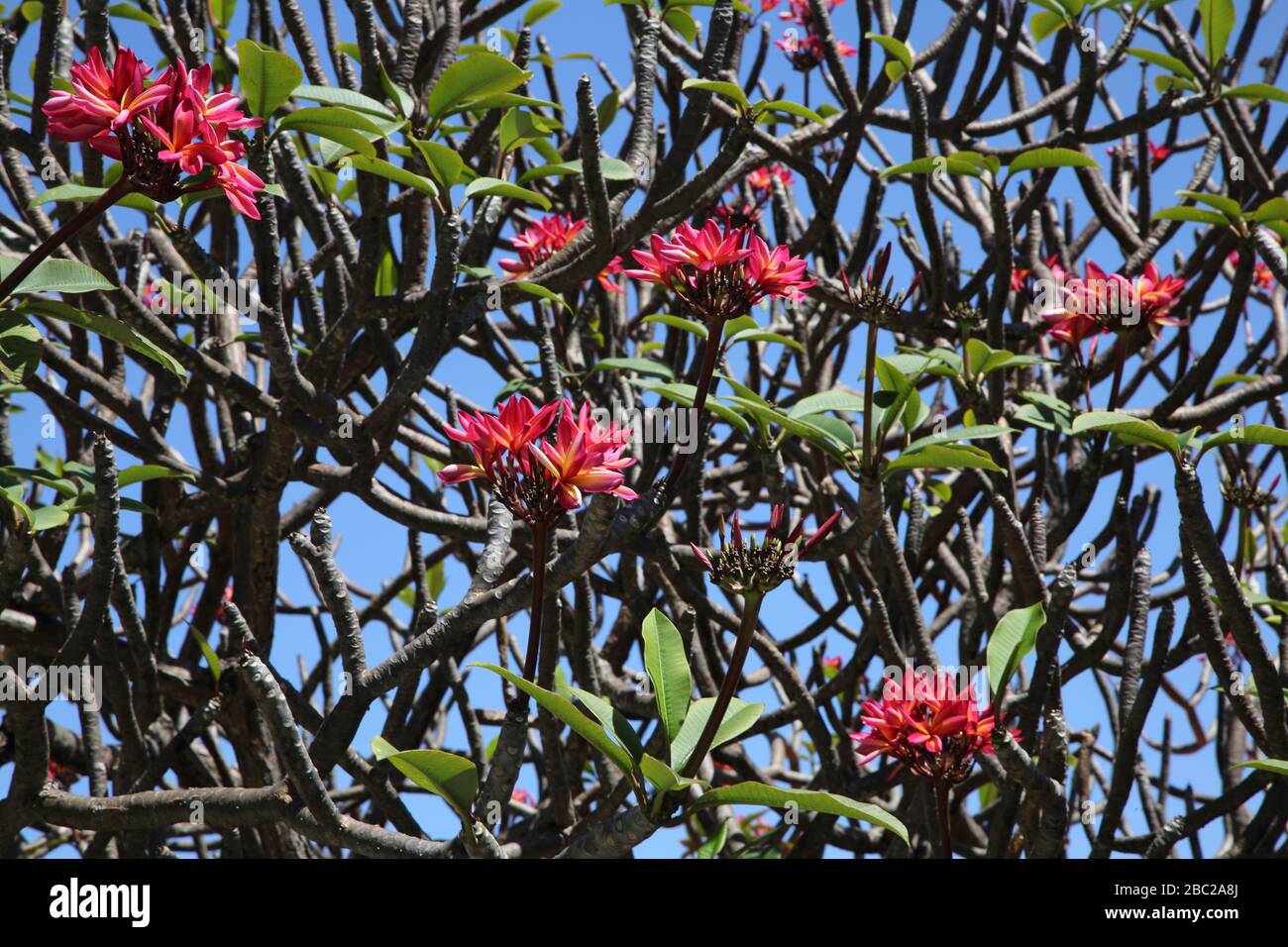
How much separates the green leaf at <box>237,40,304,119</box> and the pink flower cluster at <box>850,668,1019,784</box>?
1251mm

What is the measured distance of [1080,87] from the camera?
102 inches

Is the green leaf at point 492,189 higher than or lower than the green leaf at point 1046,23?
lower

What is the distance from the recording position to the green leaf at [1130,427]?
1.80m

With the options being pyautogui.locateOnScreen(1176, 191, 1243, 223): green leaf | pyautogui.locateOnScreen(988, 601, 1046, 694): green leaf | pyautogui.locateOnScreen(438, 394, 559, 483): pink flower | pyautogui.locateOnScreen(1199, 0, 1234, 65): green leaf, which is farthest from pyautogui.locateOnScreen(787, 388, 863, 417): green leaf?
pyautogui.locateOnScreen(1199, 0, 1234, 65): green leaf

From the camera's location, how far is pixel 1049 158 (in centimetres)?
229

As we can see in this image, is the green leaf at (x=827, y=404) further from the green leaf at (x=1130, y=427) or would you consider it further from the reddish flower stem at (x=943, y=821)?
the reddish flower stem at (x=943, y=821)

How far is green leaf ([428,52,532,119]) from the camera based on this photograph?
1.92 meters

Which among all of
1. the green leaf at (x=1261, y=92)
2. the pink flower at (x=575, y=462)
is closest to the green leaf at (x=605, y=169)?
the pink flower at (x=575, y=462)

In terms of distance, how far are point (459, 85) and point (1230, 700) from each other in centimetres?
167

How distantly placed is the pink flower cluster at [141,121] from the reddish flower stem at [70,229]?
18 mm

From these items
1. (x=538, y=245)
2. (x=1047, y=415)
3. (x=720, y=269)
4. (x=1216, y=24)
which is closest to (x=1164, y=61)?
(x=1216, y=24)

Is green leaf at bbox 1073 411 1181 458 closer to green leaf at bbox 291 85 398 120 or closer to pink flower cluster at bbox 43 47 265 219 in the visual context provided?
green leaf at bbox 291 85 398 120
